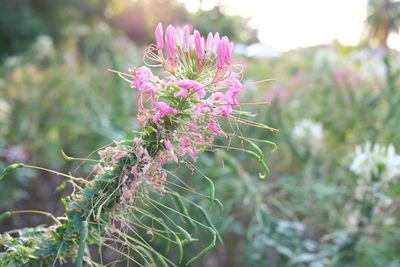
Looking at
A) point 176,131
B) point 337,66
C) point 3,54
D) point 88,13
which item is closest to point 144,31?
point 88,13

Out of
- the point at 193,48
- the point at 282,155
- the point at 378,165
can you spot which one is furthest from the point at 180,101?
the point at 282,155

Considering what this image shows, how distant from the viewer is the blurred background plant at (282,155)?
213cm

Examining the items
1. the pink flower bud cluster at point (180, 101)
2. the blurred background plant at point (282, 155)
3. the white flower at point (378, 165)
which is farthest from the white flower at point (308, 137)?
the pink flower bud cluster at point (180, 101)

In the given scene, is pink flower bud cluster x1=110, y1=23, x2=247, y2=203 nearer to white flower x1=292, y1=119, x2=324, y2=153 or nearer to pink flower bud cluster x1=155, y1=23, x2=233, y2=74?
pink flower bud cluster x1=155, y1=23, x2=233, y2=74

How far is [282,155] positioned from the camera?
10.7 ft

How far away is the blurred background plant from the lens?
213cm

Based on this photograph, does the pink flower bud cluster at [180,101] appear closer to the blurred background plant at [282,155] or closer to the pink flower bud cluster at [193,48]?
the pink flower bud cluster at [193,48]

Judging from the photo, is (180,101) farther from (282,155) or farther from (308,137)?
(282,155)

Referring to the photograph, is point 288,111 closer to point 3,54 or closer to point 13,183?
point 13,183

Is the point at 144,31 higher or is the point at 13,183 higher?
the point at 144,31

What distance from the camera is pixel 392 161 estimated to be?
6.32 ft

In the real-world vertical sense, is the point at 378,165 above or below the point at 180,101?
above

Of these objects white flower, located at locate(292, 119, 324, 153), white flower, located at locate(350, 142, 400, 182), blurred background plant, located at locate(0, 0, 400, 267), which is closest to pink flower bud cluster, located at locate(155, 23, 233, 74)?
blurred background plant, located at locate(0, 0, 400, 267)

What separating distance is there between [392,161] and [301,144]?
86cm
